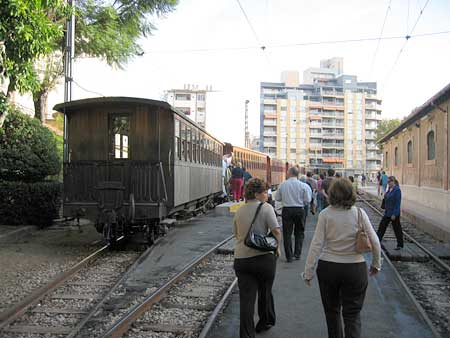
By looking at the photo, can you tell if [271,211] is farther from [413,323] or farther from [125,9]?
[125,9]

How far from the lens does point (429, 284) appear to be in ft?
26.1

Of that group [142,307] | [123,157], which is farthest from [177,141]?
[142,307]

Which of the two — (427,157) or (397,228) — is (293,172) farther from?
(427,157)

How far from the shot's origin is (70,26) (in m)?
14.1

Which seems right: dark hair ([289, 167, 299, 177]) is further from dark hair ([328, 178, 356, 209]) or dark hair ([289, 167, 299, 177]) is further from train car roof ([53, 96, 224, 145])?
dark hair ([328, 178, 356, 209])

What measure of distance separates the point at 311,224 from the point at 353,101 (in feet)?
324

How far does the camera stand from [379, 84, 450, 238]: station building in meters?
17.6

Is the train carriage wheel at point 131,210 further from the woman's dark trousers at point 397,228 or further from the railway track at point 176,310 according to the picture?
the woman's dark trousers at point 397,228

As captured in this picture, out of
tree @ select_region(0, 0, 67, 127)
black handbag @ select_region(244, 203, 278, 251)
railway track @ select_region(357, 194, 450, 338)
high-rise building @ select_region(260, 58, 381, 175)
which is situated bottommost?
railway track @ select_region(357, 194, 450, 338)

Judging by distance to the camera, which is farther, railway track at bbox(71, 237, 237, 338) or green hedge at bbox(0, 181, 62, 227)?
green hedge at bbox(0, 181, 62, 227)

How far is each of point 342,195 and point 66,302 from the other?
172 inches

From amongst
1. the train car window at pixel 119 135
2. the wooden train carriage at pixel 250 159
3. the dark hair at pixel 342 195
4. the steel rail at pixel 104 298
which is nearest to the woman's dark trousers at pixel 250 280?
the dark hair at pixel 342 195

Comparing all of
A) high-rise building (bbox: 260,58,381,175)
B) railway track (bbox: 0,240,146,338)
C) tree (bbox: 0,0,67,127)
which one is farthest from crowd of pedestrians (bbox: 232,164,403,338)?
high-rise building (bbox: 260,58,381,175)

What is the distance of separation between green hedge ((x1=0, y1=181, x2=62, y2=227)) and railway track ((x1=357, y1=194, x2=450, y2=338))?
357 inches
